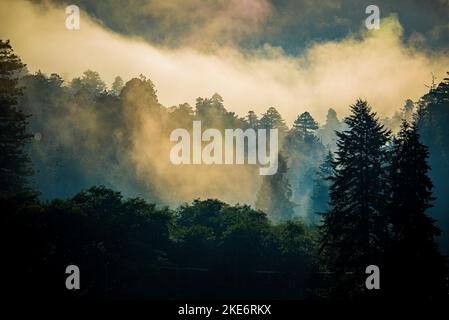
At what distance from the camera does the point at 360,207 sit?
1051 inches

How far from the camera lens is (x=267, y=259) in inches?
1400

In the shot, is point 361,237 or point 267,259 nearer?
point 361,237

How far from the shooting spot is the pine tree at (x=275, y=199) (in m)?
87.3

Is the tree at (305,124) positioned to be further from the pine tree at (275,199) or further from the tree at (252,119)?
the pine tree at (275,199)

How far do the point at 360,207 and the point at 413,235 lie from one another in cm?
360

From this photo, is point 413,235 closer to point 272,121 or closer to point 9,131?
point 9,131

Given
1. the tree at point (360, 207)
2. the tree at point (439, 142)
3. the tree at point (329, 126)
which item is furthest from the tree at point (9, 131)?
the tree at point (329, 126)

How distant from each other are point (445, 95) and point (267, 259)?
6044 centimetres

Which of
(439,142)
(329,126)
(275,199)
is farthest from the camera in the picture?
(329,126)

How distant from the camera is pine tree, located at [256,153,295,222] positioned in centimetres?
8731

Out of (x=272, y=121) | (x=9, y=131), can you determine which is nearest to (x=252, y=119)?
(x=272, y=121)
